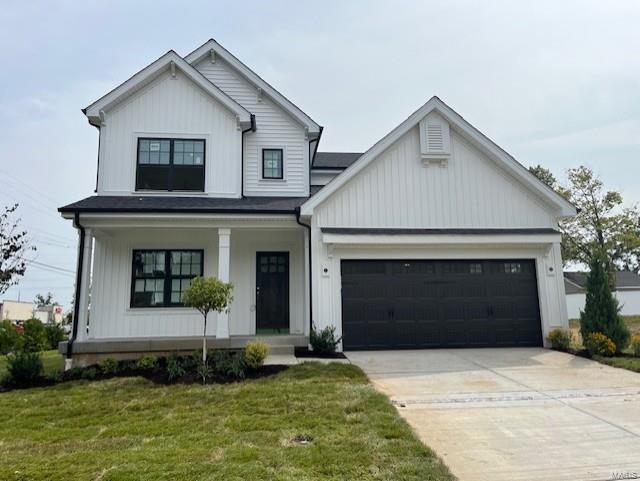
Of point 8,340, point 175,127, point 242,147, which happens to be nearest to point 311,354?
point 242,147

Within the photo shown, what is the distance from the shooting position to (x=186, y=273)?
1104cm

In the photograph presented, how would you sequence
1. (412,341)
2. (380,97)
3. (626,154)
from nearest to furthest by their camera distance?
1. (412,341)
2. (380,97)
3. (626,154)

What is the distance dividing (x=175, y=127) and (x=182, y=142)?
46 centimetres

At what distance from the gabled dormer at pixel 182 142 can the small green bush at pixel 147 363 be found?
15.5ft

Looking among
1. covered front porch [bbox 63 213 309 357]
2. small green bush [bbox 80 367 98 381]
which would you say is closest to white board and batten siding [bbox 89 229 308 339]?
covered front porch [bbox 63 213 309 357]

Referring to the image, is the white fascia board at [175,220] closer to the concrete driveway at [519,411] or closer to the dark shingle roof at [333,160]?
the concrete driveway at [519,411]

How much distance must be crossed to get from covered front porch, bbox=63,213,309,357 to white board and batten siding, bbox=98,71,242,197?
1.50 metres

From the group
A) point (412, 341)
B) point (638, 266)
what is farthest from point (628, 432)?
point (638, 266)

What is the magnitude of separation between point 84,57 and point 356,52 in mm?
7773

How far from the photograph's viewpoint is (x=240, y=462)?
371 centimetres

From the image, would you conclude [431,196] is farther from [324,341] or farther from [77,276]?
[77,276]

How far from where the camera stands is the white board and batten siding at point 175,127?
11.1 m

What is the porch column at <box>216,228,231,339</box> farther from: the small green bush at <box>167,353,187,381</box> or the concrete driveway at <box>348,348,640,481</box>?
the concrete driveway at <box>348,348,640,481</box>

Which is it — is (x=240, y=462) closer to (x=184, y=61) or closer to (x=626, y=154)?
(x=184, y=61)
